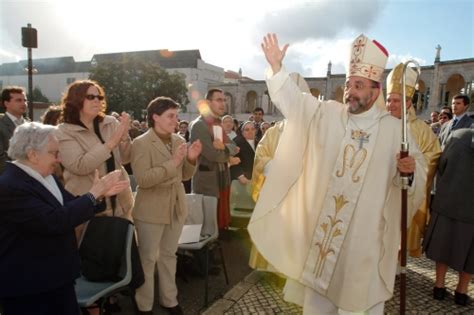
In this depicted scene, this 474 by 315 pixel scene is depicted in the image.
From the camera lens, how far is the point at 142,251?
10.6 ft

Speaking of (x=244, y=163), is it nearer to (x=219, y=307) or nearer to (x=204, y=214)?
(x=204, y=214)

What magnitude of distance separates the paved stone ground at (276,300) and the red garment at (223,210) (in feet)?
3.45

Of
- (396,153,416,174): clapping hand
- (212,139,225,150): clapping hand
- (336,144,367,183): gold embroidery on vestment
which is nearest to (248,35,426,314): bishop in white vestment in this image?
(336,144,367,183): gold embroidery on vestment

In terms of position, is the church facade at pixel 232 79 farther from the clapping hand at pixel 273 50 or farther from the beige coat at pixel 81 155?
the beige coat at pixel 81 155

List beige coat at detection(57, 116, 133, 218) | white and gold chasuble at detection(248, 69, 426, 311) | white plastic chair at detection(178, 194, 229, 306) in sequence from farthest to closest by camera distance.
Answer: white plastic chair at detection(178, 194, 229, 306) → beige coat at detection(57, 116, 133, 218) → white and gold chasuble at detection(248, 69, 426, 311)

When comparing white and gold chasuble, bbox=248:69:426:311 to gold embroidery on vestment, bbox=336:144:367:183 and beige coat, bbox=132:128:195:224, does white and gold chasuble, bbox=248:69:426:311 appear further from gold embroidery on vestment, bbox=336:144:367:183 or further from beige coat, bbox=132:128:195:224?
beige coat, bbox=132:128:195:224

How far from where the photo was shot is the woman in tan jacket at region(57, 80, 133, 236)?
2.87 metres

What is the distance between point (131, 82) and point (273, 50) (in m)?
35.4

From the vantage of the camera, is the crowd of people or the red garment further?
the red garment

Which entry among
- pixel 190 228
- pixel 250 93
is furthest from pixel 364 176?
pixel 250 93

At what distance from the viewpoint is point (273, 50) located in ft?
8.25

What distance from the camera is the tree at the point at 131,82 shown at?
35.1 m

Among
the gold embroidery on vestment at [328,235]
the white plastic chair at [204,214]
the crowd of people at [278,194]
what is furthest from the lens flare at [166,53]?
the gold embroidery on vestment at [328,235]

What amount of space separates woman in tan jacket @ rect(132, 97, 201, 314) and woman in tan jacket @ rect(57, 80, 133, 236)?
0.25 metres
